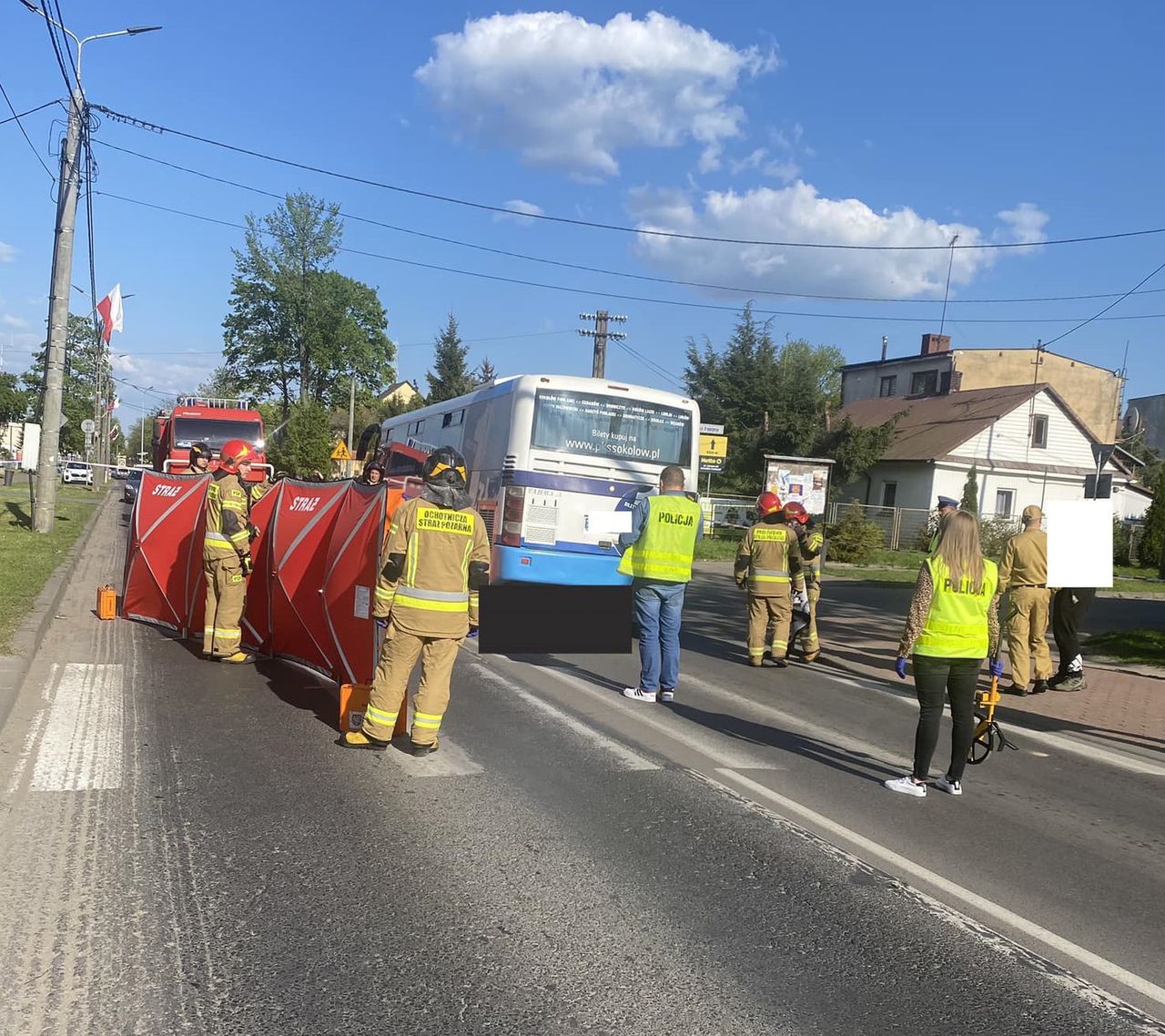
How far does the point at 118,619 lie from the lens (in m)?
10.9

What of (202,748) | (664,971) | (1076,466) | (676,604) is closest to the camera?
(664,971)

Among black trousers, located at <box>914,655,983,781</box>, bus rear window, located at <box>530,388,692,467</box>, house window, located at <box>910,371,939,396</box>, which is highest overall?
house window, located at <box>910,371,939,396</box>

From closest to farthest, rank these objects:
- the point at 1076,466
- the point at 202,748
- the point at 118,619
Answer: the point at 202,748
the point at 118,619
the point at 1076,466

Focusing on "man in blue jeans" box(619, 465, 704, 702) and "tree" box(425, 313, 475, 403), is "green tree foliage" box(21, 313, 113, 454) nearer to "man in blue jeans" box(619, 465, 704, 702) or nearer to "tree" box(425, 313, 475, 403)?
"tree" box(425, 313, 475, 403)

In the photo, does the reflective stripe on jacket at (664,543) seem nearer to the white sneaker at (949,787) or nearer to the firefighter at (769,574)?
the firefighter at (769,574)

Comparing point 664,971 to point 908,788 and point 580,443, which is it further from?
point 580,443

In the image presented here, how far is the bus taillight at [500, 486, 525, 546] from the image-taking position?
1273 cm

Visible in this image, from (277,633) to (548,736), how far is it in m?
3.15

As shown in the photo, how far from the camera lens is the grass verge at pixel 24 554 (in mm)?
Answer: 10117

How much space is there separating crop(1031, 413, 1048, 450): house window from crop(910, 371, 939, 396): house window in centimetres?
899

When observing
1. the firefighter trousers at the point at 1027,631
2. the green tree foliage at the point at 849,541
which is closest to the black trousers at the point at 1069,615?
the firefighter trousers at the point at 1027,631

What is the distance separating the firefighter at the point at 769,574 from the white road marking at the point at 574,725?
2.74 meters

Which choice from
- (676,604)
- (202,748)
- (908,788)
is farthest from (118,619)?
(908,788)

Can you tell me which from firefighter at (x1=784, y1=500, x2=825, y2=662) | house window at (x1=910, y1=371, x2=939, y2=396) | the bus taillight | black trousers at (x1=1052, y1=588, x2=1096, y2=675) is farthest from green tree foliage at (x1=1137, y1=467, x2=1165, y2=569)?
the bus taillight
